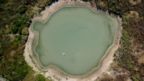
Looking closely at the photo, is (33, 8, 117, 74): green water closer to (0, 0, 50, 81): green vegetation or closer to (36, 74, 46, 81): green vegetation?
(0, 0, 50, 81): green vegetation

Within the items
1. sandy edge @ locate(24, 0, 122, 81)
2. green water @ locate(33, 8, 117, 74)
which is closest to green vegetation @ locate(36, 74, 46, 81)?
sandy edge @ locate(24, 0, 122, 81)

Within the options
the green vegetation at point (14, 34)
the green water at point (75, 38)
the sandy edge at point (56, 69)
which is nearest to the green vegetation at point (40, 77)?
the sandy edge at point (56, 69)

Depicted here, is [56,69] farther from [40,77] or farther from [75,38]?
[75,38]

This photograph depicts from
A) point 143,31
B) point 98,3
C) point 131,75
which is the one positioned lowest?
point 131,75

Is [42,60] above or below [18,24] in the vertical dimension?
below

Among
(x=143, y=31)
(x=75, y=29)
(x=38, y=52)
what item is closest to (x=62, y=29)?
(x=75, y=29)

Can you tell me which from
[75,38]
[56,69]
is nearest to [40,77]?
[56,69]

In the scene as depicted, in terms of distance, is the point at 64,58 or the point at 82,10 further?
the point at 82,10

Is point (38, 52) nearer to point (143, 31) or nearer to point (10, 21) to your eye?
point (10, 21)
